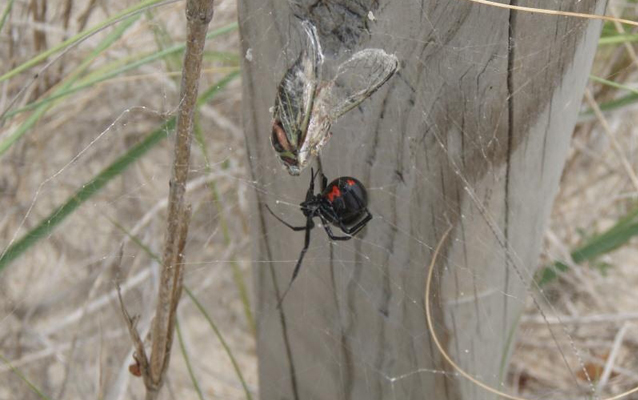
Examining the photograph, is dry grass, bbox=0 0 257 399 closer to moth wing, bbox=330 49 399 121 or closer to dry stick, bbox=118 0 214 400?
dry stick, bbox=118 0 214 400

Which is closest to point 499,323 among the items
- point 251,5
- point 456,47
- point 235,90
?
point 456,47

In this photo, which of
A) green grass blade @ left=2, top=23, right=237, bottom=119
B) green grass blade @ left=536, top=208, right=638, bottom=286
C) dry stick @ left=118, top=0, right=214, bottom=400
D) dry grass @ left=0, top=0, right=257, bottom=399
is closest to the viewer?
dry stick @ left=118, top=0, right=214, bottom=400

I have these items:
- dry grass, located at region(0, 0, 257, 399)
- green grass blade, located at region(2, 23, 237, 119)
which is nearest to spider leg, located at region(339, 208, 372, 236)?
green grass blade, located at region(2, 23, 237, 119)

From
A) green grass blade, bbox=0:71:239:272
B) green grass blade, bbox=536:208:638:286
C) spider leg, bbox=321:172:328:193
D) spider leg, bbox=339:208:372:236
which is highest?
green grass blade, bbox=0:71:239:272

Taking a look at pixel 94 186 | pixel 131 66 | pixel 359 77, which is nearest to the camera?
pixel 359 77

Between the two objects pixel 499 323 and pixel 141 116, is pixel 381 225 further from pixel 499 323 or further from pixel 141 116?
pixel 141 116

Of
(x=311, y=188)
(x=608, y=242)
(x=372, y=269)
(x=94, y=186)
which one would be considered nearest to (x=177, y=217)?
(x=311, y=188)

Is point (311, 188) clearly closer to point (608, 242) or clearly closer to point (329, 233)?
point (329, 233)
